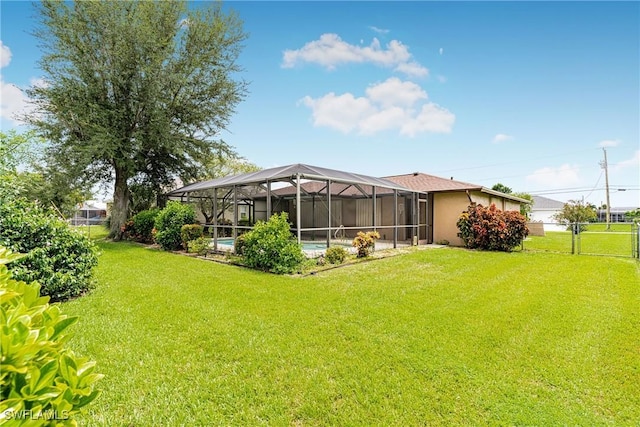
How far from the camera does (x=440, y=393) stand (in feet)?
9.30

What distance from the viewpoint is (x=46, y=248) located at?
533 cm

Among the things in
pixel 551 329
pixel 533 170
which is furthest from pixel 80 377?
pixel 533 170

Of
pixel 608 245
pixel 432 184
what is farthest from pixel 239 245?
pixel 608 245

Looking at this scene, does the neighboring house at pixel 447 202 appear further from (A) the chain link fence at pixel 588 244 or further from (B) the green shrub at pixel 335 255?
(B) the green shrub at pixel 335 255

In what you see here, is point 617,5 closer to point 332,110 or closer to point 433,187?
point 433,187

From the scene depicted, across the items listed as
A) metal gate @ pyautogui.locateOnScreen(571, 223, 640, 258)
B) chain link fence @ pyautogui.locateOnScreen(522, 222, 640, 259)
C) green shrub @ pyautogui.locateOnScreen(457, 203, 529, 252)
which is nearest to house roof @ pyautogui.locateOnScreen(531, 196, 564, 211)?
chain link fence @ pyautogui.locateOnScreen(522, 222, 640, 259)

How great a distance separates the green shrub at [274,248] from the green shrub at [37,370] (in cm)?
682

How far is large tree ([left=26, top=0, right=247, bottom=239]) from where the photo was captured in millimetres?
14297

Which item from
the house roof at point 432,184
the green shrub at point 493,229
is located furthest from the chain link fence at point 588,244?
the house roof at point 432,184

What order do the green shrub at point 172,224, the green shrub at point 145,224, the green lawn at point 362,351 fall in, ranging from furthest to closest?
1. the green shrub at point 145,224
2. the green shrub at point 172,224
3. the green lawn at point 362,351

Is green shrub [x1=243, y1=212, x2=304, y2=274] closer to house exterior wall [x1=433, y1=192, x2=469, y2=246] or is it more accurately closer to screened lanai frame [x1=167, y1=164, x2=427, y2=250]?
screened lanai frame [x1=167, y1=164, x2=427, y2=250]

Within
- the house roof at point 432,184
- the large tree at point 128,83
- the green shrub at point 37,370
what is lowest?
the green shrub at point 37,370

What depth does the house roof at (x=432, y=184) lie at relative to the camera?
14391mm

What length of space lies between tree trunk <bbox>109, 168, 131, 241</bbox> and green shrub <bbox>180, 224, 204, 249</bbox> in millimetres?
7021
